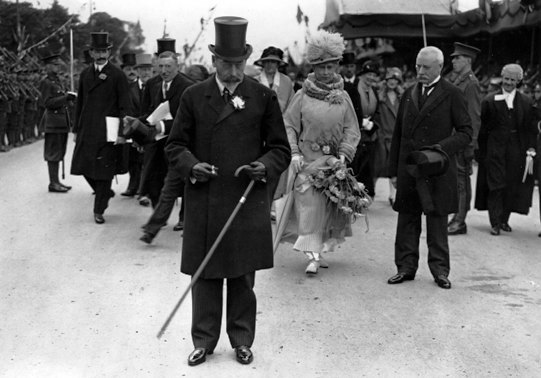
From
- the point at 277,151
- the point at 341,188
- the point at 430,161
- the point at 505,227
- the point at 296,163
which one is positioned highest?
the point at 277,151

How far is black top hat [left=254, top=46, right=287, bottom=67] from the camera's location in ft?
36.6

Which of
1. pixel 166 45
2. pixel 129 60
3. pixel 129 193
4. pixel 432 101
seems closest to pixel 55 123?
pixel 129 193

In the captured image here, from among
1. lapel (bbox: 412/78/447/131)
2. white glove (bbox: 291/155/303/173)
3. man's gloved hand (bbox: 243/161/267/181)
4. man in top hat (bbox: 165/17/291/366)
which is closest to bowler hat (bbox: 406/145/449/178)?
lapel (bbox: 412/78/447/131)

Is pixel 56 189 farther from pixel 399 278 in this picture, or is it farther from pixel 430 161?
pixel 430 161

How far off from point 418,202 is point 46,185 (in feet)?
25.2

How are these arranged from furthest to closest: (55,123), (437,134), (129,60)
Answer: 1. (129,60)
2. (55,123)
3. (437,134)

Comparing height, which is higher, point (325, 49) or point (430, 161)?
point (325, 49)

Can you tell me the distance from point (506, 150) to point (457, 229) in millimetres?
1176

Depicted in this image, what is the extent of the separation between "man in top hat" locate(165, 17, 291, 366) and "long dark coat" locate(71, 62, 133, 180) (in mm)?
5044

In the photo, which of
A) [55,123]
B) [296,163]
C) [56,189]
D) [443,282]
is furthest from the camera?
[55,123]

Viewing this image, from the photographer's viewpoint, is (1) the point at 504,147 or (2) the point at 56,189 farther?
(2) the point at 56,189

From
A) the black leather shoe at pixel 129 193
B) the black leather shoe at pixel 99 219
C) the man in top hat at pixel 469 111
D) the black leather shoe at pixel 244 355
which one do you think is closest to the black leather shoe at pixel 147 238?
the black leather shoe at pixel 99 219

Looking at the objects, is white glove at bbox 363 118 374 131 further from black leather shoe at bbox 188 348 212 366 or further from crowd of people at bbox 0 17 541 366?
black leather shoe at bbox 188 348 212 366

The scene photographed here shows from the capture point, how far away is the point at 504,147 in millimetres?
11023
